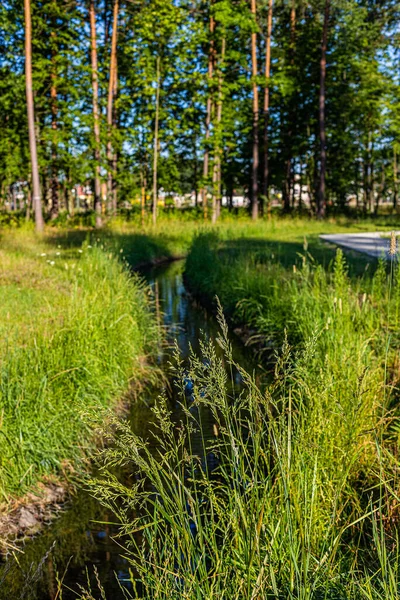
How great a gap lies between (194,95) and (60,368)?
26568mm

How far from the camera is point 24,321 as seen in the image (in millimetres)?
6949

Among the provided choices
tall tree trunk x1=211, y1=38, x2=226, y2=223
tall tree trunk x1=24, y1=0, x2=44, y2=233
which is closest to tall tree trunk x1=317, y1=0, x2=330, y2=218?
tall tree trunk x1=211, y1=38, x2=226, y2=223

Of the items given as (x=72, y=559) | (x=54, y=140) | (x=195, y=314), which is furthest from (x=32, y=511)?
(x=54, y=140)

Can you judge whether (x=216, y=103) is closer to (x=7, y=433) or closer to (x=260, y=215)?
(x=260, y=215)

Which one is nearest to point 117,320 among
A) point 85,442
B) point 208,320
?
point 85,442

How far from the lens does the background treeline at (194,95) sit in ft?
84.5

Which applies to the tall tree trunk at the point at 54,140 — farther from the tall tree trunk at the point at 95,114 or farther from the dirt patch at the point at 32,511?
the dirt patch at the point at 32,511

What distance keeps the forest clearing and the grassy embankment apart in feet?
0.11

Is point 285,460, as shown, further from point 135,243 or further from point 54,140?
point 54,140

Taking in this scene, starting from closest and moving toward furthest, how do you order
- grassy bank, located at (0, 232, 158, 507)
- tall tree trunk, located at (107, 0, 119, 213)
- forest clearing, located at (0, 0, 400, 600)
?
forest clearing, located at (0, 0, 400, 600)
grassy bank, located at (0, 232, 158, 507)
tall tree trunk, located at (107, 0, 119, 213)

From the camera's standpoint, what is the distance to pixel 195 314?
11.7 meters

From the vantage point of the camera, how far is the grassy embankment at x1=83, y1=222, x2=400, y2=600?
2.16 meters

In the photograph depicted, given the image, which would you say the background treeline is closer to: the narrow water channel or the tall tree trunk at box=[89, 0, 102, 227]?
the tall tree trunk at box=[89, 0, 102, 227]

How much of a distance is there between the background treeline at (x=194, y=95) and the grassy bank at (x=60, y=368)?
18156 millimetres
